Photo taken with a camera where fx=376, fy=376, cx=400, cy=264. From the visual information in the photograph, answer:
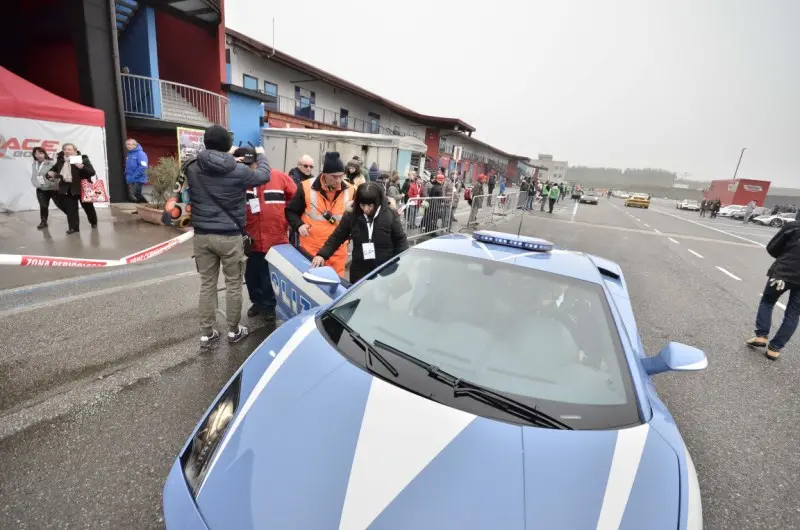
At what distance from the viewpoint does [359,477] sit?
3.89ft

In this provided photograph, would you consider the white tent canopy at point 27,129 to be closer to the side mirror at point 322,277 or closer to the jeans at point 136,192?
the jeans at point 136,192

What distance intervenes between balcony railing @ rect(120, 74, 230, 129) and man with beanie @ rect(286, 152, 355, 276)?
34.9 ft

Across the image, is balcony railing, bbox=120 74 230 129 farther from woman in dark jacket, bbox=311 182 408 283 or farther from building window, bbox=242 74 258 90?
woman in dark jacket, bbox=311 182 408 283

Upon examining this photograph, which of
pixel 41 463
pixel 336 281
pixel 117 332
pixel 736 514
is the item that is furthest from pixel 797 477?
pixel 117 332

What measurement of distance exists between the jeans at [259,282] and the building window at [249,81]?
18.0m

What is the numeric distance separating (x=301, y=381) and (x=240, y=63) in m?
21.3

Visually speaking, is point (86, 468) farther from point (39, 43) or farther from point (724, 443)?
point (39, 43)

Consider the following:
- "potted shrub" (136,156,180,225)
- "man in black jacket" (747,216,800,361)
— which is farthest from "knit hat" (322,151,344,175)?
"potted shrub" (136,156,180,225)

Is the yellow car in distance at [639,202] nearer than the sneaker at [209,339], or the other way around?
the sneaker at [209,339]

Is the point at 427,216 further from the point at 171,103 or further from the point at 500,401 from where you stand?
the point at 171,103

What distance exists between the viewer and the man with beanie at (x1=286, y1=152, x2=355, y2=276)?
3.79 m

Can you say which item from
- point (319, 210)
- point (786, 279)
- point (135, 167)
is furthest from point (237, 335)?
point (135, 167)

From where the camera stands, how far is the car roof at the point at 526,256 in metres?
2.29

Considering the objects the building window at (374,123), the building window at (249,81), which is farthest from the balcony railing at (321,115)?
the building window at (249,81)
